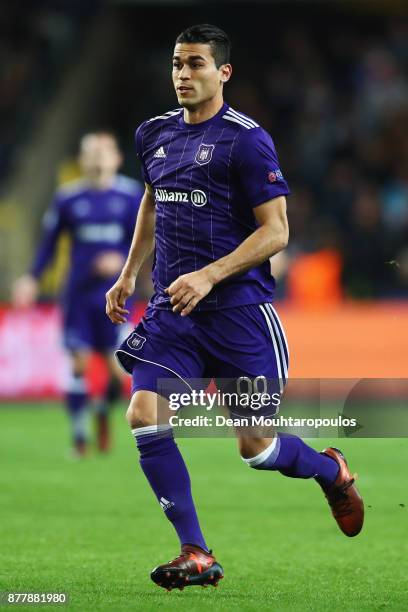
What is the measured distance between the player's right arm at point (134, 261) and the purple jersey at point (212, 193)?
17cm

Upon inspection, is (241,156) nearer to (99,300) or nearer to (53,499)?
(53,499)

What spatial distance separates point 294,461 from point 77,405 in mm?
5085

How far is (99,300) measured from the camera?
416 inches

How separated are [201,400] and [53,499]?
2.91 m

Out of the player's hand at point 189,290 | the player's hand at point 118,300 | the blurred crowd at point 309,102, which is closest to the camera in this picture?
the player's hand at point 189,290

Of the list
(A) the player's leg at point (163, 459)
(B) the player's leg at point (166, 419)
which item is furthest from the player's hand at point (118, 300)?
(A) the player's leg at point (163, 459)

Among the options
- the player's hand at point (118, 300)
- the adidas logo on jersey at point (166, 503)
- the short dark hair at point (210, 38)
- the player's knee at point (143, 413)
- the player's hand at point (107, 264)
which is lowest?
the adidas logo on jersey at point (166, 503)

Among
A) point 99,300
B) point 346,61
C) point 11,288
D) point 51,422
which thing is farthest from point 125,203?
point 346,61

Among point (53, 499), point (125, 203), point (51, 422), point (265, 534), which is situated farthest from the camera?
point (51, 422)

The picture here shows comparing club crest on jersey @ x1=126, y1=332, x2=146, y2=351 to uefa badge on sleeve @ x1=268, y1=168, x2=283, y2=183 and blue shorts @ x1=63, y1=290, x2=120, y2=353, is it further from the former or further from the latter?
blue shorts @ x1=63, y1=290, x2=120, y2=353

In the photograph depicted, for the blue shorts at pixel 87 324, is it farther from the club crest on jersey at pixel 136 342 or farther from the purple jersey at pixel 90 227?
the club crest on jersey at pixel 136 342

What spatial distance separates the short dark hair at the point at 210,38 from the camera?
5.39 meters

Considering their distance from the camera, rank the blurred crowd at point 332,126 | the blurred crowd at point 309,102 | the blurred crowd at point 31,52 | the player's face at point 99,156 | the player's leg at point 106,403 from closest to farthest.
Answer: the player's face at point 99,156, the player's leg at point 106,403, the blurred crowd at point 332,126, the blurred crowd at point 309,102, the blurred crowd at point 31,52

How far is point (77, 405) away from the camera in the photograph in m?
10.5
